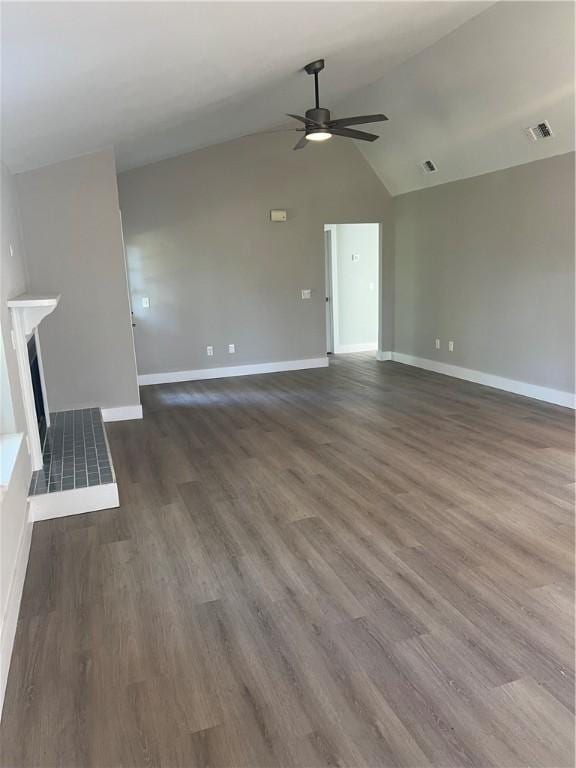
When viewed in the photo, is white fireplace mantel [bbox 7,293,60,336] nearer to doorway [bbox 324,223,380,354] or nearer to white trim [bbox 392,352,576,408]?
white trim [bbox 392,352,576,408]

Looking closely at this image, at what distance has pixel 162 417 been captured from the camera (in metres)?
5.35

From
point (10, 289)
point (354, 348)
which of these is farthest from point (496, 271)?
point (10, 289)

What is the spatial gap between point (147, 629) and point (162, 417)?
337 centimetres

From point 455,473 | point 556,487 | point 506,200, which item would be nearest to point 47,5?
point 455,473

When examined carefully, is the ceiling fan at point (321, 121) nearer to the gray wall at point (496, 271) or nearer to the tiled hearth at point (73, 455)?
the gray wall at point (496, 271)

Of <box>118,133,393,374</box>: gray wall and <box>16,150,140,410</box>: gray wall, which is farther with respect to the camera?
<box>118,133,393,374</box>: gray wall

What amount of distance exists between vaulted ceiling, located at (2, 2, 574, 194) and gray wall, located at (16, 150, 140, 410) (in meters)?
0.39

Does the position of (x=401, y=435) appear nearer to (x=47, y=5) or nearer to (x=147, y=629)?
(x=147, y=629)

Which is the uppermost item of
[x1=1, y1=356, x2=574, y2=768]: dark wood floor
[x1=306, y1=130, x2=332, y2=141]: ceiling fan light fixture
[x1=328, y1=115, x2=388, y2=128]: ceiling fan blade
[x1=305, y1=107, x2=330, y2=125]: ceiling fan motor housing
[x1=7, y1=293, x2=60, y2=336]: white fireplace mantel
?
[x1=305, y1=107, x2=330, y2=125]: ceiling fan motor housing

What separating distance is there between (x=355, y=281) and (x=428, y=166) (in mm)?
2452

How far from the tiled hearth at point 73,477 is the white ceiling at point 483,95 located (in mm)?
4473

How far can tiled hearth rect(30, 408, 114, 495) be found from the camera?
3299 mm

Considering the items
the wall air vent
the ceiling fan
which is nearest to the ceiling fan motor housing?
the ceiling fan

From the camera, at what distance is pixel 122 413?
5230 millimetres
